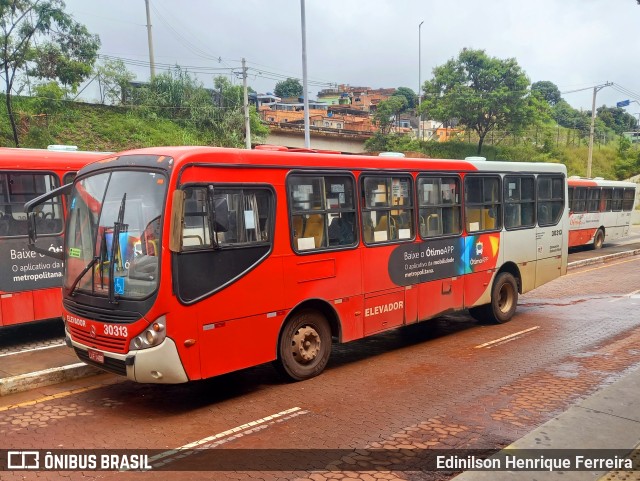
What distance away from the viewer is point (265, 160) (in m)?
6.79

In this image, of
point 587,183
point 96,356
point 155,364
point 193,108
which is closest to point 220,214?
point 155,364

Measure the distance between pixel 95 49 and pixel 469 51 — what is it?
33.6 meters

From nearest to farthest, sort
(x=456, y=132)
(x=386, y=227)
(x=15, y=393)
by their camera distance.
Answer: (x=15, y=393) → (x=386, y=227) → (x=456, y=132)

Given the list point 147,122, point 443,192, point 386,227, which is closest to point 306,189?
point 386,227

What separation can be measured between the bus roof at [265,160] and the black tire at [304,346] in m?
1.96

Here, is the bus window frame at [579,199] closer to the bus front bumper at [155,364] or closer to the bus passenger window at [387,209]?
the bus passenger window at [387,209]

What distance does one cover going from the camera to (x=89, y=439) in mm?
5441

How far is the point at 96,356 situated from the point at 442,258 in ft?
18.0

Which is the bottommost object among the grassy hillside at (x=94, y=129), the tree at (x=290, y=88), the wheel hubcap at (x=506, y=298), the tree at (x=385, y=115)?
the wheel hubcap at (x=506, y=298)

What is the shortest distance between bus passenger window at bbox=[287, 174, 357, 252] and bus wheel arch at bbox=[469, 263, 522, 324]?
4.04 m

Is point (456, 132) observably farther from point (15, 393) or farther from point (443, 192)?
point (15, 393)

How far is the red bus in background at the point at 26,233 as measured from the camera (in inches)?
344

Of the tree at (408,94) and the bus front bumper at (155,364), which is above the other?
the tree at (408,94)

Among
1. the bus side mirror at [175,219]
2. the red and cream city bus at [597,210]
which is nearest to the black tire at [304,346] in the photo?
the bus side mirror at [175,219]
